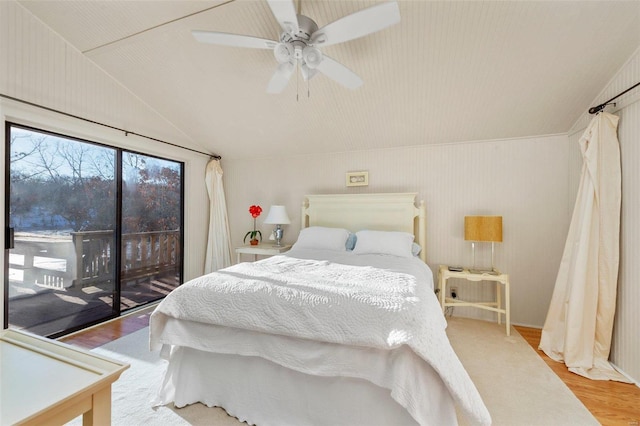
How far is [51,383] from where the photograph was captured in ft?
2.74

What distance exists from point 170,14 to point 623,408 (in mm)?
4234

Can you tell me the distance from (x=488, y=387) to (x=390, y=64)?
2639 mm

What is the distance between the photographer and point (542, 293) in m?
2.94

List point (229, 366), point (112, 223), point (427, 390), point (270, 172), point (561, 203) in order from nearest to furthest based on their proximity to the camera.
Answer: point (427, 390), point (229, 366), point (561, 203), point (112, 223), point (270, 172)

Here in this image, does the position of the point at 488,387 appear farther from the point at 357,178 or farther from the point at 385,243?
the point at 357,178

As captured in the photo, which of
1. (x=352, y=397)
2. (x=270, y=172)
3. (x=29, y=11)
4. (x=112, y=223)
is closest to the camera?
(x=352, y=397)

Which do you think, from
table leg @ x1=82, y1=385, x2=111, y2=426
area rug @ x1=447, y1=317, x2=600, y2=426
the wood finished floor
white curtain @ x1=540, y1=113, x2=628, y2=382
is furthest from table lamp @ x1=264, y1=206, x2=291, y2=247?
white curtain @ x1=540, y1=113, x2=628, y2=382

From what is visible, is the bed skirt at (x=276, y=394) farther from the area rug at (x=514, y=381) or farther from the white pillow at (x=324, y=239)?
the white pillow at (x=324, y=239)

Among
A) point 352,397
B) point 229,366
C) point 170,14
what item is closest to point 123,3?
point 170,14

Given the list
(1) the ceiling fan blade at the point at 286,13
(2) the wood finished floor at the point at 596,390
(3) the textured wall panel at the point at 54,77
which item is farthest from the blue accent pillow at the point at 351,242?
(3) the textured wall panel at the point at 54,77

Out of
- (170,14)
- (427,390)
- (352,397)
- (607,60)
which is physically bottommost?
(352,397)

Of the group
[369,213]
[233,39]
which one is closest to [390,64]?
[233,39]

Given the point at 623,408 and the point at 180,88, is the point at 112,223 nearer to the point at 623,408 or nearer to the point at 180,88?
the point at 180,88

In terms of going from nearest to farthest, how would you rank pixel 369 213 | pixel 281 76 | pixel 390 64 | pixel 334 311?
1. pixel 334 311
2. pixel 281 76
3. pixel 390 64
4. pixel 369 213
